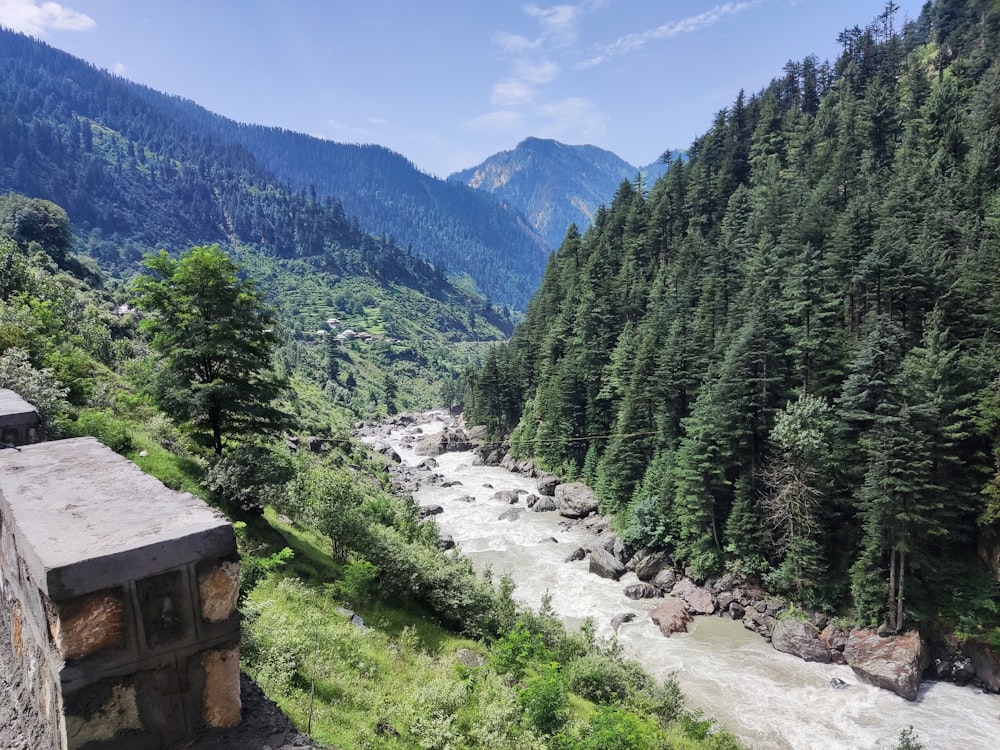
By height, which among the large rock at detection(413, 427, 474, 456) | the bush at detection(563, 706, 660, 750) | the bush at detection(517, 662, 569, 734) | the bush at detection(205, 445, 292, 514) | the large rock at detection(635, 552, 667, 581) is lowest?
the large rock at detection(413, 427, 474, 456)

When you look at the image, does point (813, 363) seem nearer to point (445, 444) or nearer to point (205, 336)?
point (205, 336)

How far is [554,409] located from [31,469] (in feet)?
199

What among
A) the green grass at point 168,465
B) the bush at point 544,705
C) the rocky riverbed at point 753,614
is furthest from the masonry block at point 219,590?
the rocky riverbed at point 753,614

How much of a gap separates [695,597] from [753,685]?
8.06 metres

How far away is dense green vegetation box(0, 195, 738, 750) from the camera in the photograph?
12.8m

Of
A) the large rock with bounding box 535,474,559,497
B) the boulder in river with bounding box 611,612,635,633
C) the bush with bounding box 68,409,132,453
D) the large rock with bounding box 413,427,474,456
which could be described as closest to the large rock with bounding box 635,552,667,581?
the boulder in river with bounding box 611,612,635,633

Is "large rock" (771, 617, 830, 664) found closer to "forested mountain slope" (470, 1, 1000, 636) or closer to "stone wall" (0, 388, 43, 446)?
"forested mountain slope" (470, 1, 1000, 636)

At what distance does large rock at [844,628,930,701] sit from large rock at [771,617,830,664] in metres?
1.35

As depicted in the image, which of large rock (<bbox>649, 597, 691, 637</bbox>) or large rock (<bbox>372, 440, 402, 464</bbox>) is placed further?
large rock (<bbox>372, 440, 402, 464</bbox>)

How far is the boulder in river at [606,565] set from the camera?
133 feet

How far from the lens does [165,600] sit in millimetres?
4609

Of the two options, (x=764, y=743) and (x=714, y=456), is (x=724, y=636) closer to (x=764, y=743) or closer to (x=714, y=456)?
(x=764, y=743)

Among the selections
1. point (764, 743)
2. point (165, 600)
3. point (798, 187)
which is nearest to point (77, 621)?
point (165, 600)

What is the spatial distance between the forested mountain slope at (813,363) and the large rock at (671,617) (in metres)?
4.14
